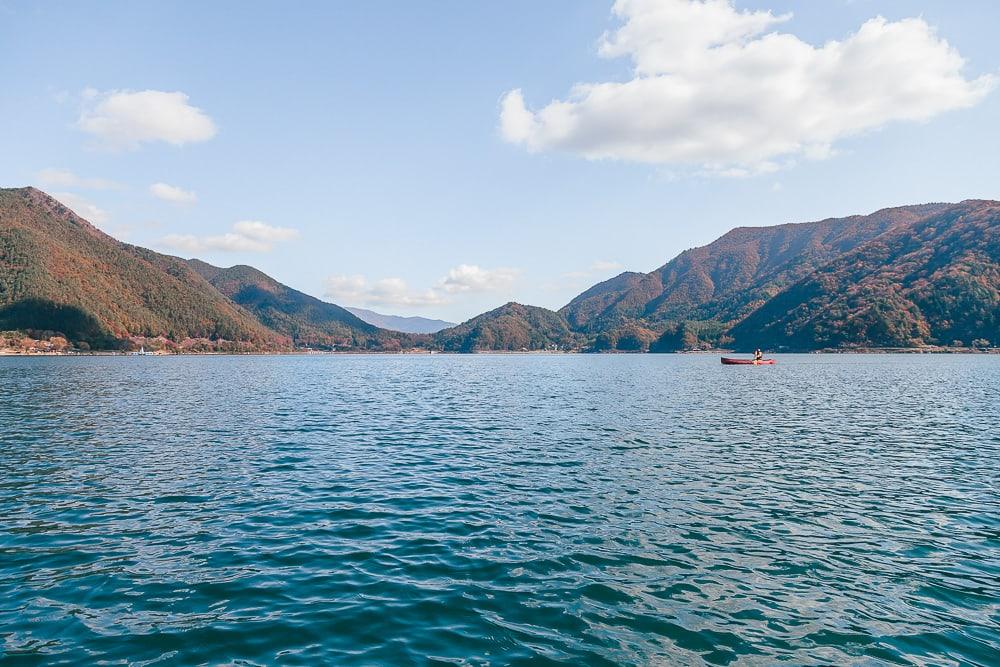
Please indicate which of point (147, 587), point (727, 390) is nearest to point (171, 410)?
point (147, 587)

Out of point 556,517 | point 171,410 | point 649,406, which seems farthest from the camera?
point 649,406

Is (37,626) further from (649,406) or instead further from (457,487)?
(649,406)

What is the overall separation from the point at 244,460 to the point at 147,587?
1994 centimetres

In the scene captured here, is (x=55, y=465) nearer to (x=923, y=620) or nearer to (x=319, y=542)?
(x=319, y=542)

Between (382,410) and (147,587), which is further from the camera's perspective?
(382,410)

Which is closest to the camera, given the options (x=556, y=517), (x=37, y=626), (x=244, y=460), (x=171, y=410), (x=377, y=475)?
(x=37, y=626)

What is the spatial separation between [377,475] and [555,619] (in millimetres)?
19186

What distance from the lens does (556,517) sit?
23516 millimetres

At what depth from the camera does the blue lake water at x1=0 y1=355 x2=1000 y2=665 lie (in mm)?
13266

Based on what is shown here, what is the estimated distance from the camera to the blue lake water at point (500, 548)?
1327 centimetres

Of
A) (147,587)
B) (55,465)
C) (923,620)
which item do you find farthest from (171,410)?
(923,620)

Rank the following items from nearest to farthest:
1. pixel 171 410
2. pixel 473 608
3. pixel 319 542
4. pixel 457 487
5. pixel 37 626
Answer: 1. pixel 37 626
2. pixel 473 608
3. pixel 319 542
4. pixel 457 487
5. pixel 171 410

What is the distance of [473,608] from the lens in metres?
15.0

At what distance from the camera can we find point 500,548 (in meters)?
19.7
